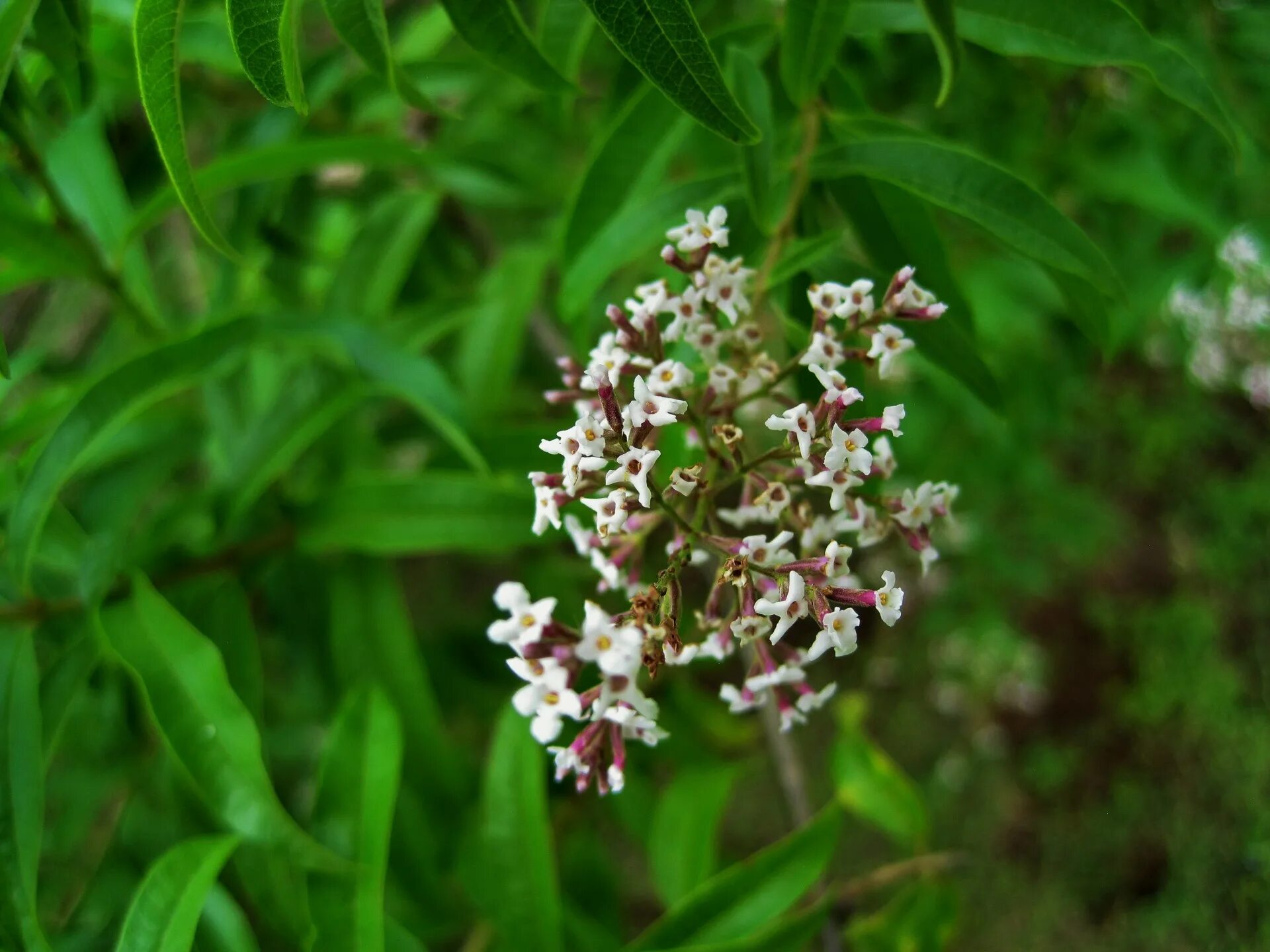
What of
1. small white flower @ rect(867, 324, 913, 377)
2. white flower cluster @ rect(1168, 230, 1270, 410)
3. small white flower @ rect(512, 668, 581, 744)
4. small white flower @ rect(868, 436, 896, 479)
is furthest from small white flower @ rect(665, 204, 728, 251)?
white flower cluster @ rect(1168, 230, 1270, 410)

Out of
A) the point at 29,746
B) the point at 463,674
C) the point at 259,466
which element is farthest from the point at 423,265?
the point at 29,746

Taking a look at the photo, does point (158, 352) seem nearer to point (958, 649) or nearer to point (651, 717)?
point (651, 717)

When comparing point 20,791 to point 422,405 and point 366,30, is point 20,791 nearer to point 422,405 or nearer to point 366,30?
point 422,405

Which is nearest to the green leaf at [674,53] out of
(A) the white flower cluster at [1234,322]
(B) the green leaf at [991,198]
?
(B) the green leaf at [991,198]

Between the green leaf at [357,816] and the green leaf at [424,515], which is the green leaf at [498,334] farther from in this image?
the green leaf at [357,816]

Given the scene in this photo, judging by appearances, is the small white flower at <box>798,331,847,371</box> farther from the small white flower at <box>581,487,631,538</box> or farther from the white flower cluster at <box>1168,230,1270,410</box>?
the white flower cluster at <box>1168,230,1270,410</box>

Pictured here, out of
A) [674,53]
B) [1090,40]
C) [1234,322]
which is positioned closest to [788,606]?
[674,53]

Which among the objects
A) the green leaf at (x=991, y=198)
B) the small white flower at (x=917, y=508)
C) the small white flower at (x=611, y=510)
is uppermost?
the green leaf at (x=991, y=198)
